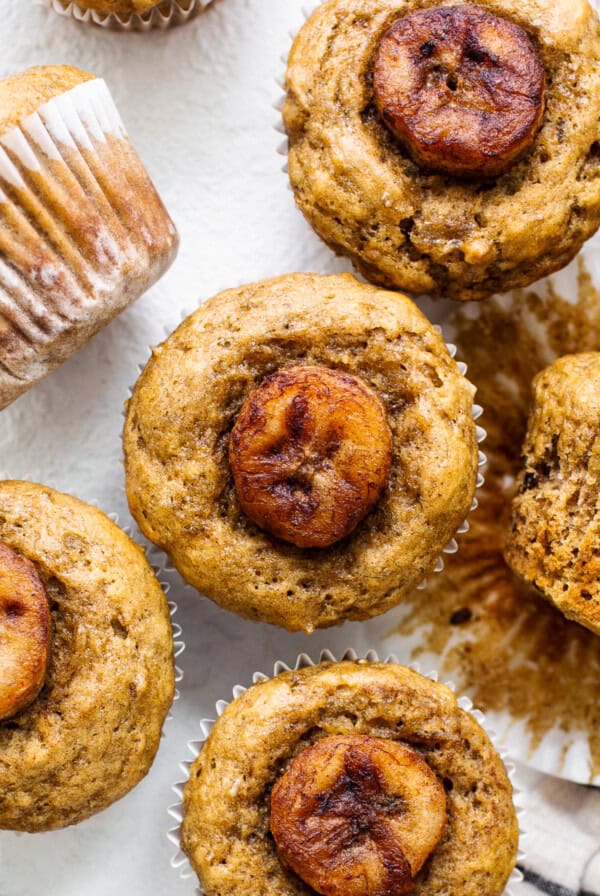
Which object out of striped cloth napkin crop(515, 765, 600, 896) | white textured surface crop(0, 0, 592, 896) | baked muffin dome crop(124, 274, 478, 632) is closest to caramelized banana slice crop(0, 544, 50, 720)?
baked muffin dome crop(124, 274, 478, 632)

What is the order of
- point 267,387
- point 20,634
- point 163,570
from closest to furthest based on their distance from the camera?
point 20,634 → point 267,387 → point 163,570

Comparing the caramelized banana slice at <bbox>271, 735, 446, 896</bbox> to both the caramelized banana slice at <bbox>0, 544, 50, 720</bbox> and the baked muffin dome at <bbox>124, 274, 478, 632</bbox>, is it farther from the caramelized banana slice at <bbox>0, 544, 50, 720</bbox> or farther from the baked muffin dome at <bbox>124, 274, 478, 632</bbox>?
the caramelized banana slice at <bbox>0, 544, 50, 720</bbox>

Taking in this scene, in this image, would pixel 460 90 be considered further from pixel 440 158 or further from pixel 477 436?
pixel 477 436

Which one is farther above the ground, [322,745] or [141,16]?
[141,16]

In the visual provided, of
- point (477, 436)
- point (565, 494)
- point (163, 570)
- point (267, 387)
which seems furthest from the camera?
point (163, 570)

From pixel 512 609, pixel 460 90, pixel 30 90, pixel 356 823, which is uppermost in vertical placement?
pixel 30 90

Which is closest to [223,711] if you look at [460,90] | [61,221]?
[61,221]

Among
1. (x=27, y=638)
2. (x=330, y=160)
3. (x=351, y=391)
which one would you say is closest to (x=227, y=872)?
(x=27, y=638)

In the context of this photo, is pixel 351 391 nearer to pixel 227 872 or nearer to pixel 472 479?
pixel 472 479
